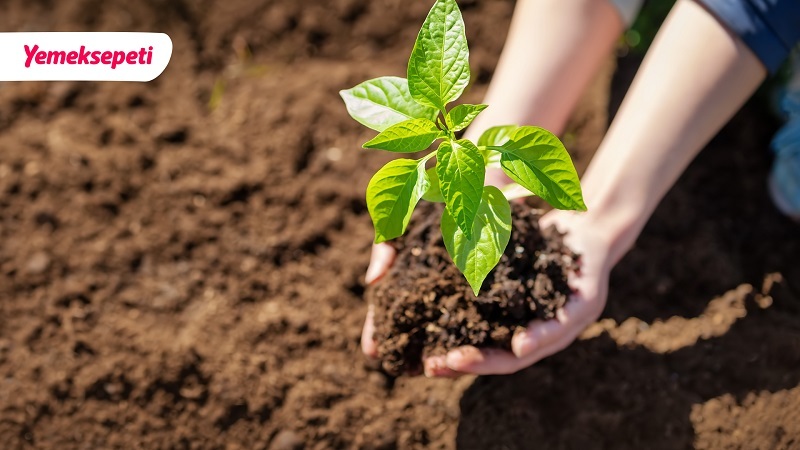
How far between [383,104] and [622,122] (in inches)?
28.2

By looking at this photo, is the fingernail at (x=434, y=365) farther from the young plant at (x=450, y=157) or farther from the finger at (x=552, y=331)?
the young plant at (x=450, y=157)

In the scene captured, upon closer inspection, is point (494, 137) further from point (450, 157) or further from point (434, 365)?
point (434, 365)

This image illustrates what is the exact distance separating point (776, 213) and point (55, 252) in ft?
7.10

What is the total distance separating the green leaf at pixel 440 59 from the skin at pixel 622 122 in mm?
521

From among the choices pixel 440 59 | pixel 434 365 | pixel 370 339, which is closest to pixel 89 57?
pixel 440 59

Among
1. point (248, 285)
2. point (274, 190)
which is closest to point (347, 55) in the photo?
point (274, 190)

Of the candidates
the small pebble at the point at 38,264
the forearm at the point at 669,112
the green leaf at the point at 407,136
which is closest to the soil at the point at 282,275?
the small pebble at the point at 38,264

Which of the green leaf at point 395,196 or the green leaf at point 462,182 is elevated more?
the green leaf at point 462,182

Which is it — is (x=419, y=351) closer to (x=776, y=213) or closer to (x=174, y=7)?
(x=776, y=213)

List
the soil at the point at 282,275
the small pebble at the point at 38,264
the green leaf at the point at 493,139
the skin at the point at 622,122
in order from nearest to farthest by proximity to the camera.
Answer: the green leaf at the point at 493,139 < the skin at the point at 622,122 < the soil at the point at 282,275 < the small pebble at the point at 38,264

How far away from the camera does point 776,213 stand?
211 centimetres

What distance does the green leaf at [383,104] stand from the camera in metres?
1.35

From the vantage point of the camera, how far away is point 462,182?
4.15ft

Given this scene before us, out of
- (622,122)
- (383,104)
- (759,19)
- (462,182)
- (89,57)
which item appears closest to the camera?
(462,182)
